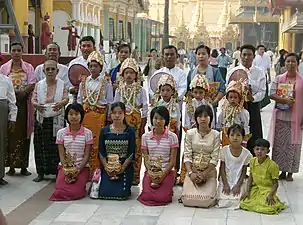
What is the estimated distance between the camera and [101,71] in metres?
7.38

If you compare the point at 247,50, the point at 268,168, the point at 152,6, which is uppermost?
the point at 152,6

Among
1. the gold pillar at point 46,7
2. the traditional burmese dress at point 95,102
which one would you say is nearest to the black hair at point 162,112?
the traditional burmese dress at point 95,102

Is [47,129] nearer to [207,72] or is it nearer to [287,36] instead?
[207,72]

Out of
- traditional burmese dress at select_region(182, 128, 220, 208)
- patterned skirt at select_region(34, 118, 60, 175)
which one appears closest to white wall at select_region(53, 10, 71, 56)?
patterned skirt at select_region(34, 118, 60, 175)

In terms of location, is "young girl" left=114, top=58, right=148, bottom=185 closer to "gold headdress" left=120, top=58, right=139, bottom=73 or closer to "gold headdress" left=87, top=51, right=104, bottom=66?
"gold headdress" left=120, top=58, right=139, bottom=73

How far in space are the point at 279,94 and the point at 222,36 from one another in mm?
48455

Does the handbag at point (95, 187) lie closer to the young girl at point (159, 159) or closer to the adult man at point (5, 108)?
the young girl at point (159, 159)

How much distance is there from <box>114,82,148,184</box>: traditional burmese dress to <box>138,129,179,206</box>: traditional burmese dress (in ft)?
1.88

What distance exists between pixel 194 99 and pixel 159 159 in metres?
0.89

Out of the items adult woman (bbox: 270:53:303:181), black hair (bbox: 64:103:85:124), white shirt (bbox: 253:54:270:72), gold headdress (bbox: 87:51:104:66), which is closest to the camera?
black hair (bbox: 64:103:85:124)

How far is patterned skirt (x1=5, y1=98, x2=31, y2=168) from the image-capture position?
7.66 metres

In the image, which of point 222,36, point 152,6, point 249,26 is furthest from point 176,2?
point 249,26

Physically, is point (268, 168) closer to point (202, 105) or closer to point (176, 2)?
point (202, 105)

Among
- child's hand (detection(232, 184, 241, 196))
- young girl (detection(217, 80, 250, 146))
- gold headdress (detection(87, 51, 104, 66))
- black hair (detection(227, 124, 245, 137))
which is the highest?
gold headdress (detection(87, 51, 104, 66))
